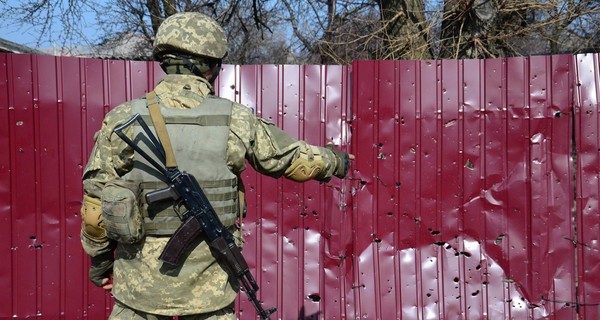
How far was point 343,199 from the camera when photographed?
445 cm

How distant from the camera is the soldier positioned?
2447 mm

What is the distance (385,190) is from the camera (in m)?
4.43

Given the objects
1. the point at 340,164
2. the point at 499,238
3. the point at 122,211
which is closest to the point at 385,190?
the point at 499,238

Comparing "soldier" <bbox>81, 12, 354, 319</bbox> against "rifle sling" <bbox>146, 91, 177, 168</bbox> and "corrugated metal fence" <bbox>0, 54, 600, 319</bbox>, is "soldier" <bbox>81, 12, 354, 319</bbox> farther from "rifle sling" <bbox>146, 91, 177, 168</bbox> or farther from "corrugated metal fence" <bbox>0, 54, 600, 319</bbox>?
"corrugated metal fence" <bbox>0, 54, 600, 319</bbox>

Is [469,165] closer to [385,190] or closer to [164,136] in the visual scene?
[385,190]

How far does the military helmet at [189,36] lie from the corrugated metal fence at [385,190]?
1835 millimetres

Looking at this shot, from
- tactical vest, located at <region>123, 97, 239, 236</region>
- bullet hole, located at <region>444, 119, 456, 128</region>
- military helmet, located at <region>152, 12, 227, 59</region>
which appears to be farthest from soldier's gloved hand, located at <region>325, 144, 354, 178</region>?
bullet hole, located at <region>444, 119, 456, 128</region>

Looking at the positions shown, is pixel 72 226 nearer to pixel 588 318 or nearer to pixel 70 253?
pixel 70 253

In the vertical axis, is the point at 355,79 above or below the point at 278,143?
above

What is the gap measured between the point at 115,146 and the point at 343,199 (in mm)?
2318

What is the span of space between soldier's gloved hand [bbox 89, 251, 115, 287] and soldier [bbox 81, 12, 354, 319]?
6 centimetres

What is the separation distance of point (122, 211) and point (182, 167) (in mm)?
306

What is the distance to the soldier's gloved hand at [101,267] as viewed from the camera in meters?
2.67

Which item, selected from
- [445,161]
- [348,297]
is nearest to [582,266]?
[445,161]
